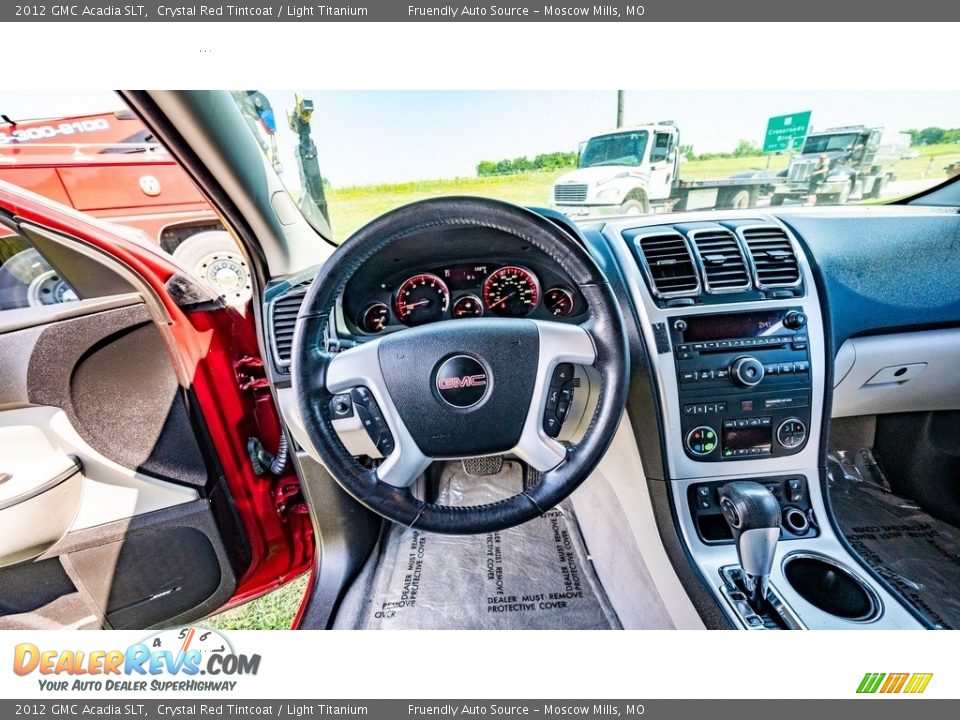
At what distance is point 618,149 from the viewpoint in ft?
14.2

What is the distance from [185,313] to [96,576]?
0.88 m

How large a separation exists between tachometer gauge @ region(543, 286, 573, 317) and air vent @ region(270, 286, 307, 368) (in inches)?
29.3

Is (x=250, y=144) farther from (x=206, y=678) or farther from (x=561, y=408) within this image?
(x=206, y=678)

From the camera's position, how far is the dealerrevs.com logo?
3.59ft

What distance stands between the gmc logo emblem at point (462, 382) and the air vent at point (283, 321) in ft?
1.89

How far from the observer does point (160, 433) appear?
144 cm

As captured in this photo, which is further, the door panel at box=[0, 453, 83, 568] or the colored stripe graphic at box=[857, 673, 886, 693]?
the door panel at box=[0, 453, 83, 568]

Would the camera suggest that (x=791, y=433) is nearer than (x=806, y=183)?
Yes

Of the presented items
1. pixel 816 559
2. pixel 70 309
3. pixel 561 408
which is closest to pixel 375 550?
pixel 561 408

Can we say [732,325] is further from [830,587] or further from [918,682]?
[918,682]

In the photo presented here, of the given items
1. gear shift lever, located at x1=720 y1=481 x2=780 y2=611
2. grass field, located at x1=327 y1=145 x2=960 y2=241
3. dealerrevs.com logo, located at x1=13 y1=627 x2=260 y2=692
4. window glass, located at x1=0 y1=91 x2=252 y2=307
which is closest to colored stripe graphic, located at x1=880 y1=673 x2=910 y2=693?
gear shift lever, located at x1=720 y1=481 x2=780 y2=611

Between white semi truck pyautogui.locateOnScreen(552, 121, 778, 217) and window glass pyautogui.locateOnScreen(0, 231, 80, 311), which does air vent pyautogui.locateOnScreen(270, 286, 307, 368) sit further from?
white semi truck pyautogui.locateOnScreen(552, 121, 778, 217)

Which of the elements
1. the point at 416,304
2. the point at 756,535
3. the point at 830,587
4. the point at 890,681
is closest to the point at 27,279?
the point at 416,304

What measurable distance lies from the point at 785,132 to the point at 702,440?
53.8 inches
